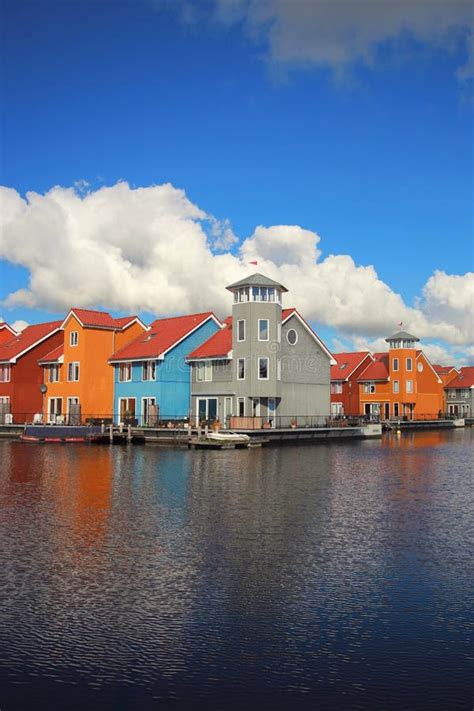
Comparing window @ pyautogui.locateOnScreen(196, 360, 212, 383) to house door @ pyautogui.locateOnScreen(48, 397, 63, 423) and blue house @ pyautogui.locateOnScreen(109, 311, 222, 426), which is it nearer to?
blue house @ pyautogui.locateOnScreen(109, 311, 222, 426)

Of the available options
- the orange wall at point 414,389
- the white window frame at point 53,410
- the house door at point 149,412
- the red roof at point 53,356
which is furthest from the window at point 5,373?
the orange wall at point 414,389

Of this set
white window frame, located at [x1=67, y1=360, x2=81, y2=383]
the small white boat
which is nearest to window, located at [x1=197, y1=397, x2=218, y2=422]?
the small white boat

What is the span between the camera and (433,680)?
10.5 m

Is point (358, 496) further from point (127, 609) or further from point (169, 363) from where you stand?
point (169, 363)

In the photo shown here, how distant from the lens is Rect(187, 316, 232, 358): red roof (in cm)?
6312

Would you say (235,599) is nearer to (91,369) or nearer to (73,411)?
(73,411)

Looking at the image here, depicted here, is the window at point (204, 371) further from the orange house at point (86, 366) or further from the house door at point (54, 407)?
the house door at point (54, 407)

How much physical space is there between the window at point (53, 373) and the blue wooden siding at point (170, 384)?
8073 mm

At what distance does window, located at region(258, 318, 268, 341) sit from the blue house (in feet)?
28.8

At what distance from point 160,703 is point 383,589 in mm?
6556

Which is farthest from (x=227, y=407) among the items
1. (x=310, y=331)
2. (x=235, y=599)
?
(x=235, y=599)

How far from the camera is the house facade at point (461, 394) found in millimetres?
116056

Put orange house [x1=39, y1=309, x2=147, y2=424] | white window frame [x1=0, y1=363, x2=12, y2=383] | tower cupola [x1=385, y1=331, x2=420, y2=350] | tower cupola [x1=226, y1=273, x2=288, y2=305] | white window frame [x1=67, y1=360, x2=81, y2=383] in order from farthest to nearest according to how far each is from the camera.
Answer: tower cupola [x1=385, y1=331, x2=420, y2=350] < white window frame [x1=0, y1=363, x2=12, y2=383] < white window frame [x1=67, y1=360, x2=81, y2=383] < orange house [x1=39, y1=309, x2=147, y2=424] < tower cupola [x1=226, y1=273, x2=288, y2=305]

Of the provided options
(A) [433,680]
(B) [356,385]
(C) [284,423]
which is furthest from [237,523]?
(B) [356,385]
